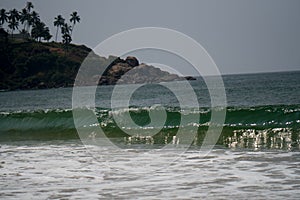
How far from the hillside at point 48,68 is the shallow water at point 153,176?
113 metres

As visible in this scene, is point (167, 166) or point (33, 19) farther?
point (33, 19)

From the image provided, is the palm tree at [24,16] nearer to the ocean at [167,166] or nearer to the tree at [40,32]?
the tree at [40,32]

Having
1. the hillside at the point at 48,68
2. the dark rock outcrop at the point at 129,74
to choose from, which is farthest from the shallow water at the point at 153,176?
the dark rock outcrop at the point at 129,74

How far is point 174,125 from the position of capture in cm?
2366

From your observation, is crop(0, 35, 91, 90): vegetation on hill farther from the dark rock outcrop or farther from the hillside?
the dark rock outcrop

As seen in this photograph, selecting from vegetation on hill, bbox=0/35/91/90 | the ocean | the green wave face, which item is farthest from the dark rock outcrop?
the ocean

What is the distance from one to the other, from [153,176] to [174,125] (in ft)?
44.5

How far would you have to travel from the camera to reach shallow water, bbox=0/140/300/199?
848cm

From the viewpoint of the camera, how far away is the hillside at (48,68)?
12400 centimetres

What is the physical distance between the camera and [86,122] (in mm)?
27422

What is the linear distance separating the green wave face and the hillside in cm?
9402

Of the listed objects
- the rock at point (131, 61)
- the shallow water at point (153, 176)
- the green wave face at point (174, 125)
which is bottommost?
the shallow water at point (153, 176)

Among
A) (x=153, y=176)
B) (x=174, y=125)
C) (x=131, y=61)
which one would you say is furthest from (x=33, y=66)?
(x=153, y=176)

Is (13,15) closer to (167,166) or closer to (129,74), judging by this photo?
(129,74)
